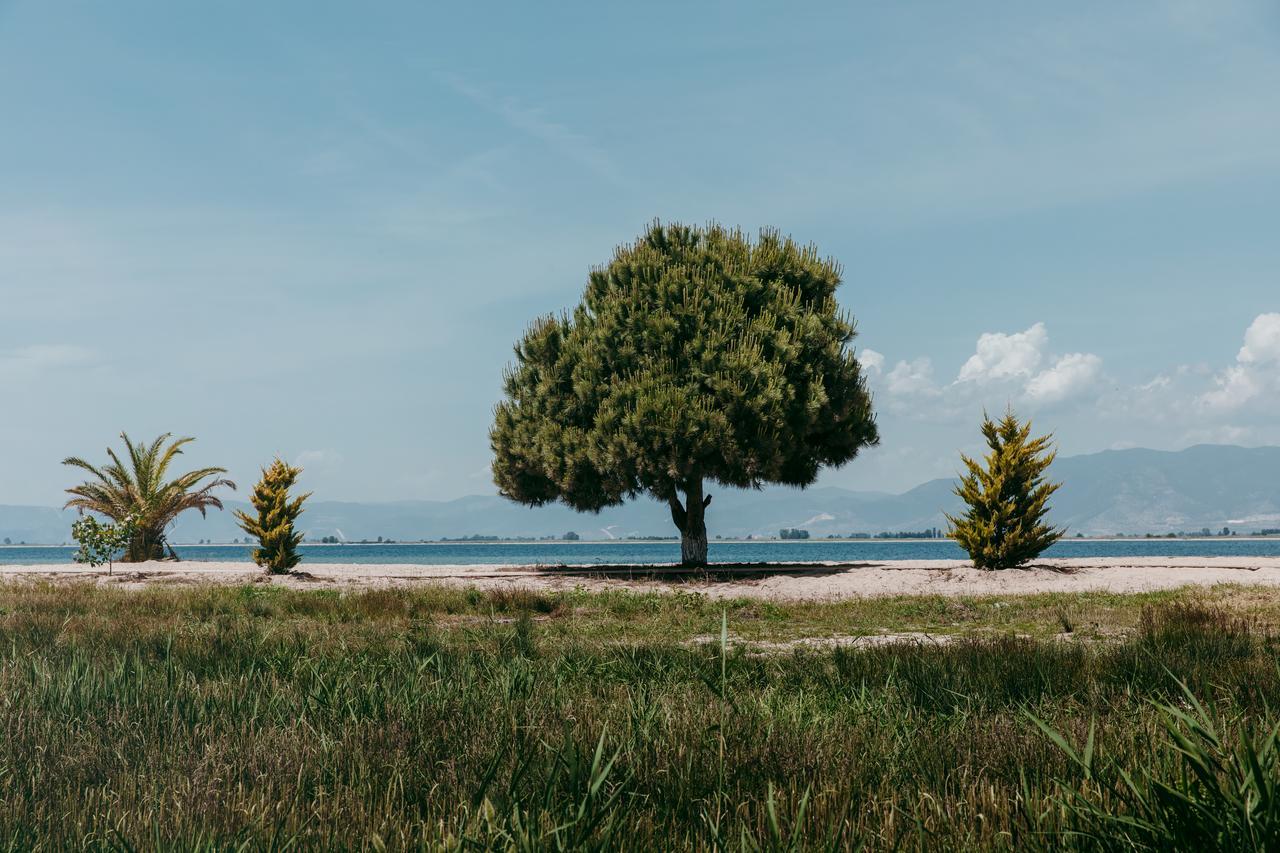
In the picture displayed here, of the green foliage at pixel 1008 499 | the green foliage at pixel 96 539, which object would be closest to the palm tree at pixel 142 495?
the green foliage at pixel 96 539

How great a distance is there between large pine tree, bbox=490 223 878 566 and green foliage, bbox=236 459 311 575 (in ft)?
21.2

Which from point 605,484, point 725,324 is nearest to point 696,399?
point 725,324

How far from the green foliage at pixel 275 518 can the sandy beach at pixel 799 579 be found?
755mm

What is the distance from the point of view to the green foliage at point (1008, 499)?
23.1 m

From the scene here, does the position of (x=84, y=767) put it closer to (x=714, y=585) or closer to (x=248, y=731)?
(x=248, y=731)

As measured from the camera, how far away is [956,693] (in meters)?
4.90

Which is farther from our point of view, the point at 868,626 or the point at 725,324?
the point at 725,324

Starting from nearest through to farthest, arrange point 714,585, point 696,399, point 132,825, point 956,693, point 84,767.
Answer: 1. point 132,825
2. point 84,767
3. point 956,693
4. point 714,585
5. point 696,399

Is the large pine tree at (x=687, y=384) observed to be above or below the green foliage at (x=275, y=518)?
above

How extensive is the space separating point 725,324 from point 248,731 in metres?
21.5

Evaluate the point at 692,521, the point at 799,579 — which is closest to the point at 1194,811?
the point at 799,579

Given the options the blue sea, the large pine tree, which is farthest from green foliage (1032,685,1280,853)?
the blue sea

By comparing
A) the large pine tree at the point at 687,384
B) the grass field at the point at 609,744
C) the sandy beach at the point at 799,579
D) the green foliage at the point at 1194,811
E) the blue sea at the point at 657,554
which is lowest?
the blue sea at the point at 657,554

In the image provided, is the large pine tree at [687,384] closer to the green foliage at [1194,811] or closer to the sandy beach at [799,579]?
the sandy beach at [799,579]
